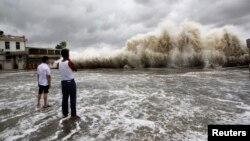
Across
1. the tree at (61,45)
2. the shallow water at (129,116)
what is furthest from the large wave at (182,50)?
the tree at (61,45)

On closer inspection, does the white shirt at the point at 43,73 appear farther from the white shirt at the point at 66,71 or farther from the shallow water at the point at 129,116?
the white shirt at the point at 66,71

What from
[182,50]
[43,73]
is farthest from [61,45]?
[43,73]

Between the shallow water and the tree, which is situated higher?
the tree

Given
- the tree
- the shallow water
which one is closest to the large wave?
the shallow water

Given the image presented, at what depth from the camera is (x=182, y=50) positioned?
24391 millimetres

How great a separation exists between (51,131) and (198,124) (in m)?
2.92

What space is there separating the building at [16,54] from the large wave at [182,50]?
17.6 metres

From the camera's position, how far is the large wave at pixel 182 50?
885 inches

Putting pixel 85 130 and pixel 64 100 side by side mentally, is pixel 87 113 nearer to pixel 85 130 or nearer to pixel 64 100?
pixel 64 100

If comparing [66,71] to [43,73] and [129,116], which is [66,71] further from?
[129,116]

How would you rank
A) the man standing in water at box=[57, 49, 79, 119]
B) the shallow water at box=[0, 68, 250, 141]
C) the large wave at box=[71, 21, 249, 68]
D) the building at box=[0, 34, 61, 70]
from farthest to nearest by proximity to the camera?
the building at box=[0, 34, 61, 70] < the large wave at box=[71, 21, 249, 68] < the man standing in water at box=[57, 49, 79, 119] < the shallow water at box=[0, 68, 250, 141]

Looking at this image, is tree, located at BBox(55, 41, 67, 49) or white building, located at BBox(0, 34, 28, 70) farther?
tree, located at BBox(55, 41, 67, 49)

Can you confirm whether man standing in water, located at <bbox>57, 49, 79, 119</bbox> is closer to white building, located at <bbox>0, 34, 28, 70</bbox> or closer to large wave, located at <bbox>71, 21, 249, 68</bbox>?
large wave, located at <bbox>71, 21, 249, 68</bbox>

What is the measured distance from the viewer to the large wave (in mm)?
22484
